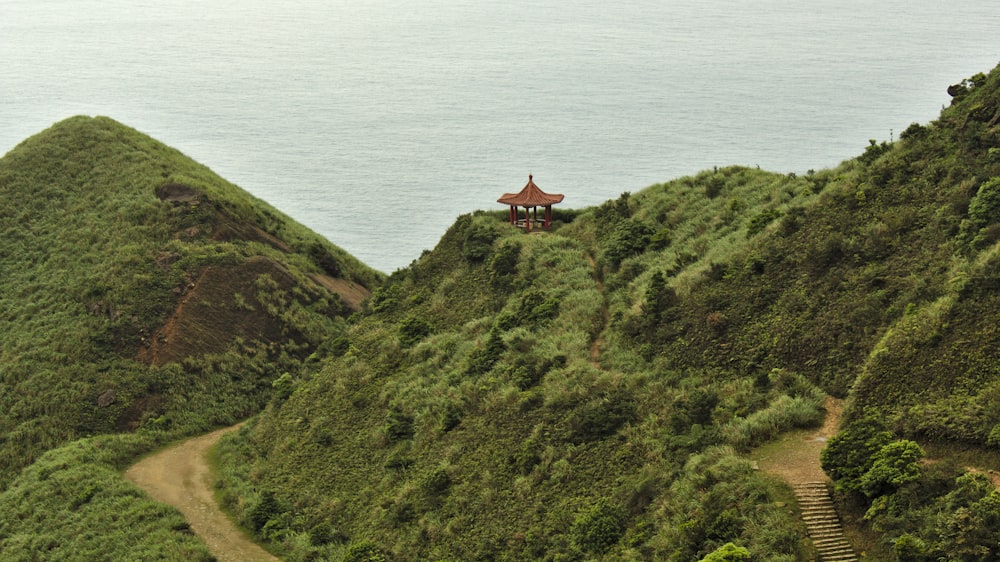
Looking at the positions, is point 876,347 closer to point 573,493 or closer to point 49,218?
point 573,493

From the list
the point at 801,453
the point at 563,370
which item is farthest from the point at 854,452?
the point at 563,370

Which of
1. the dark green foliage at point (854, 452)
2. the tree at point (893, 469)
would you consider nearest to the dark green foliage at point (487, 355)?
the dark green foliage at point (854, 452)

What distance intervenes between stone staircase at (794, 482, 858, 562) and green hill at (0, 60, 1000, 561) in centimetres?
49

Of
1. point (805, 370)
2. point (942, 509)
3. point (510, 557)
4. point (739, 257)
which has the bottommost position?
point (510, 557)

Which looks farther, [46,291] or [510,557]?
[46,291]

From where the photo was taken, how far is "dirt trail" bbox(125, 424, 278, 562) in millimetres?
40531

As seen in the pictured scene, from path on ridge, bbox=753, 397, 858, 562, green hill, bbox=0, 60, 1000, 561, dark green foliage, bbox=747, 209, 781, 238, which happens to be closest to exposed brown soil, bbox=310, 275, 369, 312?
green hill, bbox=0, 60, 1000, 561

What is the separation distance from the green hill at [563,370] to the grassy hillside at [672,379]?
104 mm

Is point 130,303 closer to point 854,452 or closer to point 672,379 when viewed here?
point 672,379

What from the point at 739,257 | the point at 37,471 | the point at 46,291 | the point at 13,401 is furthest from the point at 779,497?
the point at 46,291

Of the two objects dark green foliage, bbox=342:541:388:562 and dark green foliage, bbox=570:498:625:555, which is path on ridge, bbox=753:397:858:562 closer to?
dark green foliage, bbox=570:498:625:555

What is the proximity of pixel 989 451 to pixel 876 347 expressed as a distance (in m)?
6.33

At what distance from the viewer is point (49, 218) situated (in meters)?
68.4

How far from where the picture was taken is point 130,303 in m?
59.0
